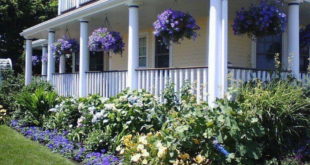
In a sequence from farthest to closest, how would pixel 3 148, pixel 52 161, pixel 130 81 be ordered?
pixel 130 81
pixel 3 148
pixel 52 161

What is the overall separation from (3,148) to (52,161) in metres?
1.55

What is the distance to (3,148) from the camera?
6.67m

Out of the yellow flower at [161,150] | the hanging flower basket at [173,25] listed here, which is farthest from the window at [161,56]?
the yellow flower at [161,150]

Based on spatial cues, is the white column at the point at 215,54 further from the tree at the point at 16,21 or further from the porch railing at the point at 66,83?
the tree at the point at 16,21

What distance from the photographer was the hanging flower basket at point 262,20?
6.23 meters

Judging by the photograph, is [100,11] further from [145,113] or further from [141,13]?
[145,113]

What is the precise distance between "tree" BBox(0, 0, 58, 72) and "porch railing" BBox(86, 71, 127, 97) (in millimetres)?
11625

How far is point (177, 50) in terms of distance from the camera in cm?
1009

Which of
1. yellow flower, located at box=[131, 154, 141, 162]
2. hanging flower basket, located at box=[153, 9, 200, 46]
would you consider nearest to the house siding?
hanging flower basket, located at box=[153, 9, 200, 46]

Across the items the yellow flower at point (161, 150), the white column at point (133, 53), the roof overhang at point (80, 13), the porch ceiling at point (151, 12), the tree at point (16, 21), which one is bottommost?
the yellow flower at point (161, 150)

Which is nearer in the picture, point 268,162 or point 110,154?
point 268,162

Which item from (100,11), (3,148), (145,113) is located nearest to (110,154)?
(145,113)

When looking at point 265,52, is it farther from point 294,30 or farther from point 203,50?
point 294,30

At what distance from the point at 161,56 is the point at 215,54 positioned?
4.72 metres
